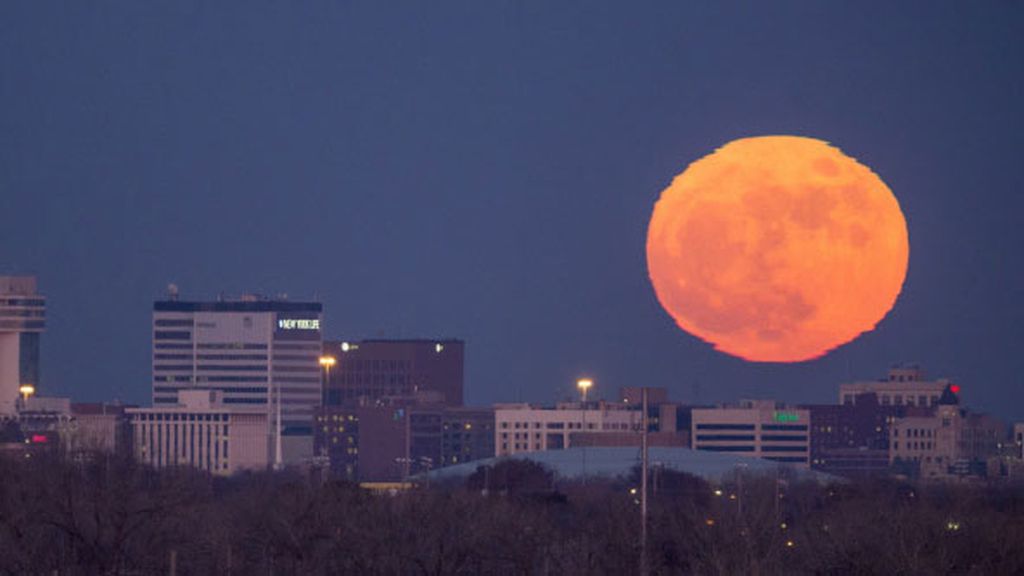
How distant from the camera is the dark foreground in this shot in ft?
242

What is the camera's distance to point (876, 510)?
351ft

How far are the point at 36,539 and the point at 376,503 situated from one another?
26.0 meters

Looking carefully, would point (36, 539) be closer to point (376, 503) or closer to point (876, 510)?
point (376, 503)

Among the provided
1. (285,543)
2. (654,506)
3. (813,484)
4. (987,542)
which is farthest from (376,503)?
(813,484)

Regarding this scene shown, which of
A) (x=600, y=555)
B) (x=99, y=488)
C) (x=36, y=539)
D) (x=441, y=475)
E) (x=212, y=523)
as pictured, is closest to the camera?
(x=36, y=539)

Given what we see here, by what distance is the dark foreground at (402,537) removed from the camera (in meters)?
73.8

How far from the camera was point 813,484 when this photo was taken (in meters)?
174

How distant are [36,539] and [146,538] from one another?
4.83 metres

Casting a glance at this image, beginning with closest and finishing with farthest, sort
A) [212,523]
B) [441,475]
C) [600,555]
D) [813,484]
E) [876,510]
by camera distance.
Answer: [600,555]
[212,523]
[876,510]
[813,484]
[441,475]

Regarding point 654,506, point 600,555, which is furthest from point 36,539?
point 654,506

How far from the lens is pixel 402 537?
8125 cm

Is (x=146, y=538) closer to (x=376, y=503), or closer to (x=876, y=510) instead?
(x=376, y=503)

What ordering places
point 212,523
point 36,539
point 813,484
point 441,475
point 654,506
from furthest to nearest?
point 441,475 → point 813,484 → point 654,506 → point 212,523 → point 36,539

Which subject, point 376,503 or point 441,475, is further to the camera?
point 441,475
